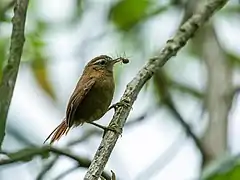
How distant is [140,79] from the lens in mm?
2758

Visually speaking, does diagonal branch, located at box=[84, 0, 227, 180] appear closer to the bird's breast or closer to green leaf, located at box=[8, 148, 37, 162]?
the bird's breast

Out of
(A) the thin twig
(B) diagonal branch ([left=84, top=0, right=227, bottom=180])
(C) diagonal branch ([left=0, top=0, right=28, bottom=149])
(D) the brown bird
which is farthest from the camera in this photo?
(D) the brown bird

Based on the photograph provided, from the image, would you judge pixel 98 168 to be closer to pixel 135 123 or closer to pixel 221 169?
pixel 221 169

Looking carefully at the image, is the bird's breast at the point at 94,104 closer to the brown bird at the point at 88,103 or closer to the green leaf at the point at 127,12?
the brown bird at the point at 88,103

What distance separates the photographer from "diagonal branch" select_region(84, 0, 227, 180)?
2288 millimetres

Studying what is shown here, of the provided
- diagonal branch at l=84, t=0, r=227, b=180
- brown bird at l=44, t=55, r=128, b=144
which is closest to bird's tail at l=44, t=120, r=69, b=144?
brown bird at l=44, t=55, r=128, b=144

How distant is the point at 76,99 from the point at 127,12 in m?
1.64

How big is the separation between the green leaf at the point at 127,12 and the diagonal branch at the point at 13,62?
2.08 meters

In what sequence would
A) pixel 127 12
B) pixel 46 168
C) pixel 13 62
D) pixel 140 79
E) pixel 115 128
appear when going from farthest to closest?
pixel 127 12 → pixel 46 168 → pixel 140 79 → pixel 115 128 → pixel 13 62

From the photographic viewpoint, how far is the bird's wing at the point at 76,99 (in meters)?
3.04

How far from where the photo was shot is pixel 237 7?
5121mm

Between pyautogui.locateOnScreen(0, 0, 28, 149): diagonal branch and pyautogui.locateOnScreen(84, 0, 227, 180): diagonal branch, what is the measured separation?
35 centimetres

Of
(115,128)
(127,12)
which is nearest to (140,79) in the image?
(115,128)

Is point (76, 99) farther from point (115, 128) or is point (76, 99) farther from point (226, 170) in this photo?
point (226, 170)
